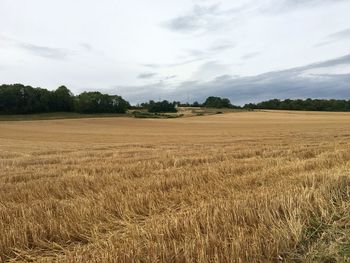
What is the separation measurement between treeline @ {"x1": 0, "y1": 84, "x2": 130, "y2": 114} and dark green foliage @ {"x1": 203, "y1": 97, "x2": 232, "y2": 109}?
120 feet

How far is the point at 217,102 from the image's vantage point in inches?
5827

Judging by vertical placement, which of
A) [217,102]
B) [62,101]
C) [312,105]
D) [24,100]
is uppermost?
[24,100]

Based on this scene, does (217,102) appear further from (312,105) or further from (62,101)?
(62,101)

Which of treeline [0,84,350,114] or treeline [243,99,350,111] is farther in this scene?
treeline [243,99,350,111]

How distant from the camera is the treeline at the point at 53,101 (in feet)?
334

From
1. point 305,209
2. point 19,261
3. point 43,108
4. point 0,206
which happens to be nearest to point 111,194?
point 0,206

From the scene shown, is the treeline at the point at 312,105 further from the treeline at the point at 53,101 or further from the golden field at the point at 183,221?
the golden field at the point at 183,221

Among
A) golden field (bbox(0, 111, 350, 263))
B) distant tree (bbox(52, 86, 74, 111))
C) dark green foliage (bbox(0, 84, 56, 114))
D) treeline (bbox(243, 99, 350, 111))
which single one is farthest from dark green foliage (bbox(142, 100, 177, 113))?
golden field (bbox(0, 111, 350, 263))

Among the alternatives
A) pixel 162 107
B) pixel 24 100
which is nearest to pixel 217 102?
pixel 162 107

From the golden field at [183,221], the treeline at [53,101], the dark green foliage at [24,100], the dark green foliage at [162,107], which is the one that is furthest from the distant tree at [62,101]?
the golden field at [183,221]

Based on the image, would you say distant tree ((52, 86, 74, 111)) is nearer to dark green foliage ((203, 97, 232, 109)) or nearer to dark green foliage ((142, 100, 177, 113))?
dark green foliage ((142, 100, 177, 113))

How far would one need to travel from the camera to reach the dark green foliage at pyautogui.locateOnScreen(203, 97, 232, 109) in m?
144

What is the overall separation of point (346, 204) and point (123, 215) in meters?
3.29

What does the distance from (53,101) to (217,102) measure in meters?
60.0
